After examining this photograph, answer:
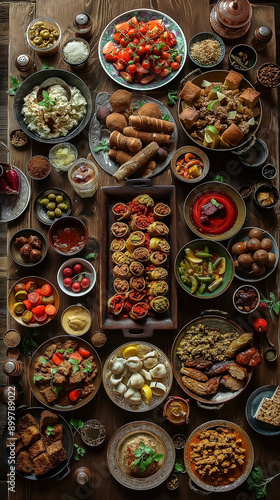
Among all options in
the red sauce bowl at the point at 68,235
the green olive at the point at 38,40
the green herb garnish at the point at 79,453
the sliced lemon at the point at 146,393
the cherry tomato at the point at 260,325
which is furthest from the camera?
the green olive at the point at 38,40

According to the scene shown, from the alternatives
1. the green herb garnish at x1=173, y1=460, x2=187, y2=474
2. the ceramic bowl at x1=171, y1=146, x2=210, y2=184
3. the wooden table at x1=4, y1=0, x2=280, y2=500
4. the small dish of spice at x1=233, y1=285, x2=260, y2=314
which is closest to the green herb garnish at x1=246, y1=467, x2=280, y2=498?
the wooden table at x1=4, y1=0, x2=280, y2=500

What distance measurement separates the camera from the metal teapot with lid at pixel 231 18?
4.57 metres

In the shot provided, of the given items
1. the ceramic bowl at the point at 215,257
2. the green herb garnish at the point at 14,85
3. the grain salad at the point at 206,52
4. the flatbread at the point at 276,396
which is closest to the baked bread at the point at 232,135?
the grain salad at the point at 206,52

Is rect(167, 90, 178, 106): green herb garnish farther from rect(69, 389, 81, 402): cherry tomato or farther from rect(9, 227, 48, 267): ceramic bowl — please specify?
rect(69, 389, 81, 402): cherry tomato

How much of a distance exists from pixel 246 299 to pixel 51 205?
1.97 m

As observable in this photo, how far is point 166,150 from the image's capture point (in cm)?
456

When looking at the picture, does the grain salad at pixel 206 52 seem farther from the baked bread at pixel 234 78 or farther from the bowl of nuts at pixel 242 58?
the baked bread at pixel 234 78

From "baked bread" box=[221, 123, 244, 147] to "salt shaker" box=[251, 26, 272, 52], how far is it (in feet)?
3.22

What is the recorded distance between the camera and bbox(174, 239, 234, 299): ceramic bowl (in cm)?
426

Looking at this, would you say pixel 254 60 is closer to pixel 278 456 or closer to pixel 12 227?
pixel 12 227

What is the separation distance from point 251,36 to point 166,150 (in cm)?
147

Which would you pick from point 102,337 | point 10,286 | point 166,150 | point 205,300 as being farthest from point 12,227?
point 205,300

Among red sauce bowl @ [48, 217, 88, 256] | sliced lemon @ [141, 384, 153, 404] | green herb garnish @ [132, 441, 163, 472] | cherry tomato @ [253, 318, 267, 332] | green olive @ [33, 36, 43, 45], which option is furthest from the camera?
green olive @ [33, 36, 43, 45]

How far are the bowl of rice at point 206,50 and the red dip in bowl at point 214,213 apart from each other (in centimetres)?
125
